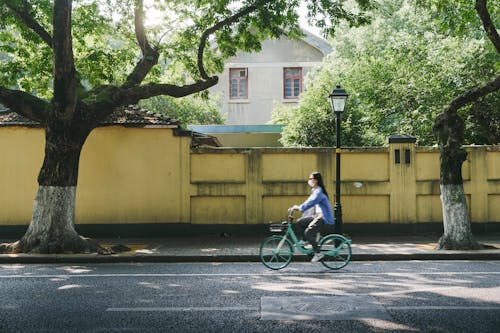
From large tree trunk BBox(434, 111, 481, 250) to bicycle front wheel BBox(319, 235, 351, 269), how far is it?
3358 mm

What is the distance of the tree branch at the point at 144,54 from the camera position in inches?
518

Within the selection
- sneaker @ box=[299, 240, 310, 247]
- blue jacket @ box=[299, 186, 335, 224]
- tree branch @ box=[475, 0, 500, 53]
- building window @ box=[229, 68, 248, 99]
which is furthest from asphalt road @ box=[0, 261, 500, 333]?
building window @ box=[229, 68, 248, 99]

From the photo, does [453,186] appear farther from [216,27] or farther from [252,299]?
[216,27]

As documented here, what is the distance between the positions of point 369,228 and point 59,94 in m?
9.37

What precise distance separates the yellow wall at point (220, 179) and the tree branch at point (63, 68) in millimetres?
3631

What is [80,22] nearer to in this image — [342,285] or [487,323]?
[342,285]

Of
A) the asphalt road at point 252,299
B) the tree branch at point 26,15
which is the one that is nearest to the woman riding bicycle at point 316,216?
the asphalt road at point 252,299

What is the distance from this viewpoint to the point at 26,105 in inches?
463

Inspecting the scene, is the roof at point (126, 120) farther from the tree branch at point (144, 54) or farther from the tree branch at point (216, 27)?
the tree branch at point (216, 27)

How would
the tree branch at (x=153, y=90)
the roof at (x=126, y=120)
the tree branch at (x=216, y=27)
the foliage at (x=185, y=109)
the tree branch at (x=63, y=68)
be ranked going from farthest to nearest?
the foliage at (x=185, y=109) < the roof at (x=126, y=120) < the tree branch at (x=216, y=27) < the tree branch at (x=153, y=90) < the tree branch at (x=63, y=68)

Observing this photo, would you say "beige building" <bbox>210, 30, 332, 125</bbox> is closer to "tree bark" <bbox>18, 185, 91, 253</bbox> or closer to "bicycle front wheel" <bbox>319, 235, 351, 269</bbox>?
→ "tree bark" <bbox>18, 185, 91, 253</bbox>

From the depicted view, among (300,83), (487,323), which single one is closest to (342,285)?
(487,323)

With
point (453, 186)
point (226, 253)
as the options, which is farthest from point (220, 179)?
point (453, 186)

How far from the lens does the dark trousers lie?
9508mm
